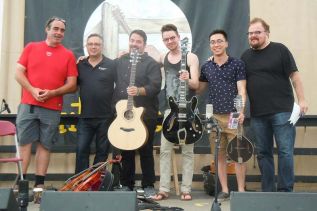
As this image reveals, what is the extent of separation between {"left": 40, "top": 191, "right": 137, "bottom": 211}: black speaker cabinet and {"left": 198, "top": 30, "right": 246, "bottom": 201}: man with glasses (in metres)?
1.93

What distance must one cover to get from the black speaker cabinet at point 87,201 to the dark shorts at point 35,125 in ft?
6.01

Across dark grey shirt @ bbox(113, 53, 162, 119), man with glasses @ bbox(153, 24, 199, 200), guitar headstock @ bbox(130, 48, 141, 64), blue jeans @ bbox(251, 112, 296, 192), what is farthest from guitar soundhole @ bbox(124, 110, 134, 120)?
blue jeans @ bbox(251, 112, 296, 192)

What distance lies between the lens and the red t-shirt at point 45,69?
503 cm

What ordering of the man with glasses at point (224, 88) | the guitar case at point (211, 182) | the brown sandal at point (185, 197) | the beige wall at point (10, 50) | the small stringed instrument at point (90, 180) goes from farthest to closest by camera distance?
1. the beige wall at point (10, 50)
2. the guitar case at point (211, 182)
3. the brown sandal at point (185, 197)
4. the man with glasses at point (224, 88)
5. the small stringed instrument at point (90, 180)

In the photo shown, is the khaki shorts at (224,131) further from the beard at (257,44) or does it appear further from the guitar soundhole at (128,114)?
the guitar soundhole at (128,114)

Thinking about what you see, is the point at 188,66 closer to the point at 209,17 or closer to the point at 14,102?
the point at 209,17

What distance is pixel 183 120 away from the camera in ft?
16.0

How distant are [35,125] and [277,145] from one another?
8.40ft

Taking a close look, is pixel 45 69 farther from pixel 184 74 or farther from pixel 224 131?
pixel 224 131

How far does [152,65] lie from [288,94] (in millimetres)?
1505

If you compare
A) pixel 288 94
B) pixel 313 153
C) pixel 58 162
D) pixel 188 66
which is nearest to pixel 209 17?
pixel 188 66

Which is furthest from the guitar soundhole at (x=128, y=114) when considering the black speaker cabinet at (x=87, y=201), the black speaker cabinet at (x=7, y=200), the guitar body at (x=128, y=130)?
the black speaker cabinet at (x=7, y=200)

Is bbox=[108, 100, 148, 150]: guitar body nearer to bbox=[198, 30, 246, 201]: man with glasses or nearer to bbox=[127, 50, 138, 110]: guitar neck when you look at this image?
bbox=[127, 50, 138, 110]: guitar neck

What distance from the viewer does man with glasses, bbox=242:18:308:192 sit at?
15.4ft
